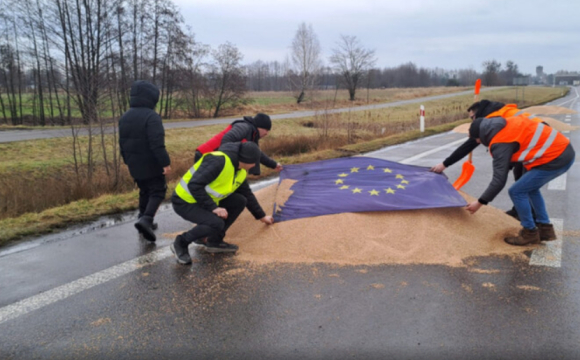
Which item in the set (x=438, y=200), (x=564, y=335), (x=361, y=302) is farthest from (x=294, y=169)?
(x=564, y=335)

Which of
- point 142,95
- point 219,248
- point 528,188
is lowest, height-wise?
point 219,248

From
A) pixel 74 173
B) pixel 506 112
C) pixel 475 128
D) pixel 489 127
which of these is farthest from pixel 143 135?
pixel 74 173

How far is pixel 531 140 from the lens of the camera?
16.2 ft

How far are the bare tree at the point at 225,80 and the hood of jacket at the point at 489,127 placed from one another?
32.8m

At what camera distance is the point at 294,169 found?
706 centimetres

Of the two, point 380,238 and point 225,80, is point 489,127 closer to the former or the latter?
point 380,238

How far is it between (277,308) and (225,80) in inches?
1379

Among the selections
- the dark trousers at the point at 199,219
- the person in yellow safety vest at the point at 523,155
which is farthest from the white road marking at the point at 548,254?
the dark trousers at the point at 199,219

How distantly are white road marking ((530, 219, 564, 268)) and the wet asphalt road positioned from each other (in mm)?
30

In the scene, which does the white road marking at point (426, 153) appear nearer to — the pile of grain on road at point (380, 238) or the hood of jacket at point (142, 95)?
the pile of grain on road at point (380, 238)

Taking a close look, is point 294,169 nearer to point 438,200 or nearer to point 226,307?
point 438,200

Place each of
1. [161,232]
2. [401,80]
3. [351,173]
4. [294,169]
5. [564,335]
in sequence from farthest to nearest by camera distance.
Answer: [401,80]
[294,169]
[351,173]
[161,232]
[564,335]

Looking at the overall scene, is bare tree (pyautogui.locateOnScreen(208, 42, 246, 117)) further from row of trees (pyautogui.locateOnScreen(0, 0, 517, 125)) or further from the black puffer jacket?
the black puffer jacket

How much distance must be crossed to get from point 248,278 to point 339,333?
1311mm
